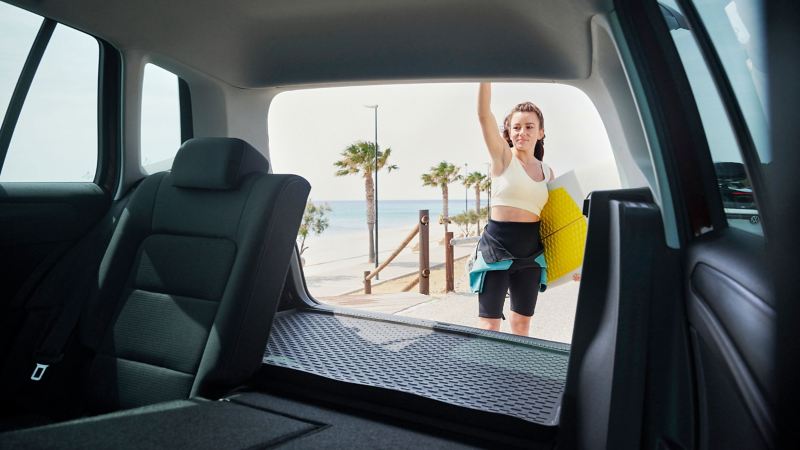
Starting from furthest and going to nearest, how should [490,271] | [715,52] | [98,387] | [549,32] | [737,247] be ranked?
[490,271] → [549,32] → [98,387] → [715,52] → [737,247]

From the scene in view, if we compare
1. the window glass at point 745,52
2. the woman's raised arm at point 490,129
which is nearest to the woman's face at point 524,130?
the woman's raised arm at point 490,129

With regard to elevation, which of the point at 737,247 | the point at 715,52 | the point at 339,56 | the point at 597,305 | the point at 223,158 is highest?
the point at 339,56

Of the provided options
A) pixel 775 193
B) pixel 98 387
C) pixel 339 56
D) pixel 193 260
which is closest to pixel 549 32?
pixel 339 56

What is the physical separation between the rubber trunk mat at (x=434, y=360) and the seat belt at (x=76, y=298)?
2.21ft

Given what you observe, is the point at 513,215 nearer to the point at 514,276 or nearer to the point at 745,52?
the point at 514,276

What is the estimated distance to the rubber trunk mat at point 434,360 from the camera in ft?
5.74

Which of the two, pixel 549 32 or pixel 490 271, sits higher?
pixel 549 32

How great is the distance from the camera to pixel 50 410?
1.78 meters

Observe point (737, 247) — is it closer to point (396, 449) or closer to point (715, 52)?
point (715, 52)

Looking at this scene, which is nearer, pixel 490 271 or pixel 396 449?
pixel 396 449

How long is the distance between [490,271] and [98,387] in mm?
1858

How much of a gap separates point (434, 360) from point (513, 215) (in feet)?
3.48

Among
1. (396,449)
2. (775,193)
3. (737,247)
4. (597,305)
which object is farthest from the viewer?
(396,449)

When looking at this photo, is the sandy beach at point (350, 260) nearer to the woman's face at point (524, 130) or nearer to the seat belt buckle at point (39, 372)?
the woman's face at point (524, 130)
